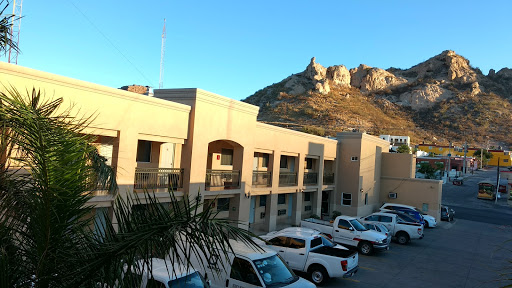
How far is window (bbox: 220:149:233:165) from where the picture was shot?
64.7 ft

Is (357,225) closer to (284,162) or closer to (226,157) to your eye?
(284,162)

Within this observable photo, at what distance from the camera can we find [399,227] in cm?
2191

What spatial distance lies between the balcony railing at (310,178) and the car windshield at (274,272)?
597 inches

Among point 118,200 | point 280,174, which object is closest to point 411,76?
point 280,174

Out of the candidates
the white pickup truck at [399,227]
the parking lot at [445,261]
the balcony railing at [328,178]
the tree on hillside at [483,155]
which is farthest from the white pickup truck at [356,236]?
the tree on hillside at [483,155]

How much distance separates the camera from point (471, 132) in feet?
300

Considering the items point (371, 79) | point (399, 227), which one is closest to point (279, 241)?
point (399, 227)

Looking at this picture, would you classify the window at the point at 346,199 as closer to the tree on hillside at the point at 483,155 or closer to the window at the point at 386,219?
the window at the point at 386,219

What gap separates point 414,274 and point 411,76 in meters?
128

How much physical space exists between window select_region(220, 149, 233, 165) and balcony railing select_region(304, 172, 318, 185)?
709cm

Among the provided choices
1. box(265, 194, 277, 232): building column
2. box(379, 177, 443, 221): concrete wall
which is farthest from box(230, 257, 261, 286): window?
box(379, 177, 443, 221): concrete wall

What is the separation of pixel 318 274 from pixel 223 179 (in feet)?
22.5

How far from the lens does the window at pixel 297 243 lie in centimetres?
1328

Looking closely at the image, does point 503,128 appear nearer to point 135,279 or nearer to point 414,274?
point 414,274
